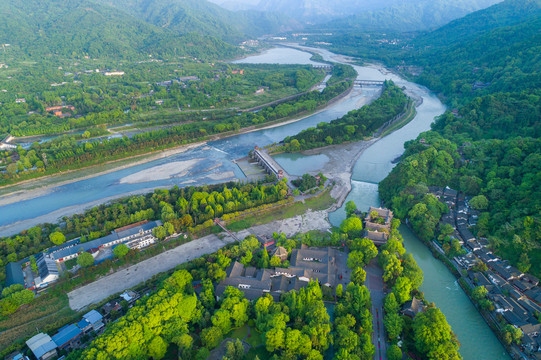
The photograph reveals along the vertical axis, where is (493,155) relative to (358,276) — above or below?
above

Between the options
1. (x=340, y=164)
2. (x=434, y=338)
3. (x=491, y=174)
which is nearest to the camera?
(x=434, y=338)

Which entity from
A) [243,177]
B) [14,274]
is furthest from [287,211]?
[14,274]

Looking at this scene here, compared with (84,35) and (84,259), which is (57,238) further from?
(84,35)

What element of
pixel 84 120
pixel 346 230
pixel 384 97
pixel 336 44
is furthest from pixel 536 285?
pixel 336 44

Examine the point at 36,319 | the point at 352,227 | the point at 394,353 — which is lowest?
the point at 36,319

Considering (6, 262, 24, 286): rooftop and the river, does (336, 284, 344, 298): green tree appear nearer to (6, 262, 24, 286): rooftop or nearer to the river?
the river

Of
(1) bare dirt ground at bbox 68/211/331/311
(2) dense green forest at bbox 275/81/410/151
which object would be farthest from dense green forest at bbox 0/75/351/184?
(1) bare dirt ground at bbox 68/211/331/311

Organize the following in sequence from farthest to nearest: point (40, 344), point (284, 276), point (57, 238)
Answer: point (57, 238) < point (284, 276) < point (40, 344)

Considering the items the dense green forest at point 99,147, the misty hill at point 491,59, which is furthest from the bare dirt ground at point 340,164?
the misty hill at point 491,59
